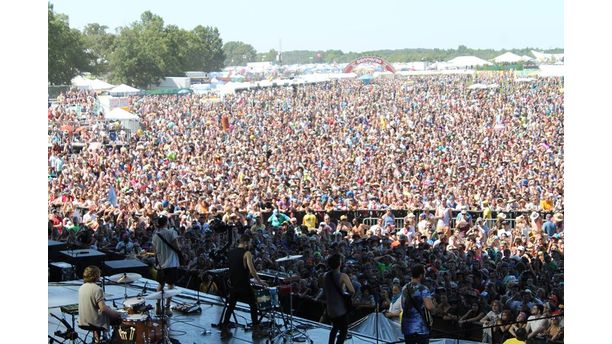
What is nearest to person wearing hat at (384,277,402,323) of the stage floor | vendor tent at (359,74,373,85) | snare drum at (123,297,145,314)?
the stage floor

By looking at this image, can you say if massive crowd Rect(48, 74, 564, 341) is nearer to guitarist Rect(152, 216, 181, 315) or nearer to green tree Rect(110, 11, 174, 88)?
guitarist Rect(152, 216, 181, 315)

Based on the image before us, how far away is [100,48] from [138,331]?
76.7 metres

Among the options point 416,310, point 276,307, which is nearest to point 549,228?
point 276,307

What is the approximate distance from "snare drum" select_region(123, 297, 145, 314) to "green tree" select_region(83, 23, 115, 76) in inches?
2654

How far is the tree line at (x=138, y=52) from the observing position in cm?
6488

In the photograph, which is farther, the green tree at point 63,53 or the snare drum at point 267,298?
the green tree at point 63,53

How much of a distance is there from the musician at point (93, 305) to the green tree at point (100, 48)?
67761mm

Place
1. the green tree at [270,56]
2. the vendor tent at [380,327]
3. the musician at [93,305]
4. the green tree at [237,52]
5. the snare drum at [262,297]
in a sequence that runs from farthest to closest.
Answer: the green tree at [270,56] < the green tree at [237,52] < the snare drum at [262,297] < the vendor tent at [380,327] < the musician at [93,305]

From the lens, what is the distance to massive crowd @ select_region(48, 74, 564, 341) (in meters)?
10.1

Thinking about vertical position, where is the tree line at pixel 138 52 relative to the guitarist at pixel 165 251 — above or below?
above

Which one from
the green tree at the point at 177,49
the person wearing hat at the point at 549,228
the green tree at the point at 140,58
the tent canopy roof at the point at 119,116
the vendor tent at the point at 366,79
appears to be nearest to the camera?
the person wearing hat at the point at 549,228

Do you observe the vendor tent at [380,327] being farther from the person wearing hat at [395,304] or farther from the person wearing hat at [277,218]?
the person wearing hat at [277,218]

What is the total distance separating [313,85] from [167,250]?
184 feet

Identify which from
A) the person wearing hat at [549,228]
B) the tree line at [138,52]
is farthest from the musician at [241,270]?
the tree line at [138,52]
